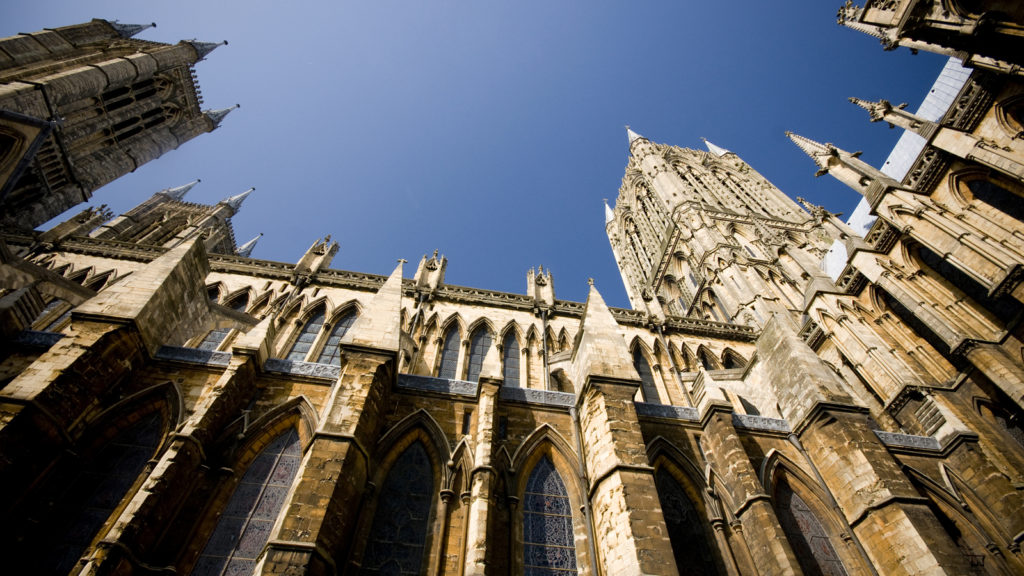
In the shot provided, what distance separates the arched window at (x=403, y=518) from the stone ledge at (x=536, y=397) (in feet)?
6.94

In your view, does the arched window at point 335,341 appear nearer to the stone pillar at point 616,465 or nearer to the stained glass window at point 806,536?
the stone pillar at point 616,465

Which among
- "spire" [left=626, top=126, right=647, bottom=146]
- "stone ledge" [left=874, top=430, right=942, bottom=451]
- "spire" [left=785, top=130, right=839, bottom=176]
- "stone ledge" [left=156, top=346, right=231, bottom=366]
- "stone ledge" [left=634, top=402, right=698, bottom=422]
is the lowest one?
"stone ledge" [left=874, top=430, right=942, bottom=451]

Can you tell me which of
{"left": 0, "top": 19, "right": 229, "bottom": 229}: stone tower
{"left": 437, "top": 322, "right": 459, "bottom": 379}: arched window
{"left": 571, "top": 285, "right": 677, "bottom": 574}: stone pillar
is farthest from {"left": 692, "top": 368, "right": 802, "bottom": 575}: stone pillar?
{"left": 0, "top": 19, "right": 229, "bottom": 229}: stone tower

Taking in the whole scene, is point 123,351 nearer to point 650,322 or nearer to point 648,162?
point 650,322

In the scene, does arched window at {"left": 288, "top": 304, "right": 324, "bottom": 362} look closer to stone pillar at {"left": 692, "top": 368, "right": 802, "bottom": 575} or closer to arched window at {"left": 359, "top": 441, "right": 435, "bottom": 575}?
arched window at {"left": 359, "top": 441, "right": 435, "bottom": 575}

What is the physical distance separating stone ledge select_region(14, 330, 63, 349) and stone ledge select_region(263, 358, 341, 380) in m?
4.06

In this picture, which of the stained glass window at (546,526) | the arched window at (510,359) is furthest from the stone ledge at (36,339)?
the arched window at (510,359)

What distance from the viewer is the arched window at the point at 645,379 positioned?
15.8m

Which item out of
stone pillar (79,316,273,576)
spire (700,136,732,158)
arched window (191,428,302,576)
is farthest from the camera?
spire (700,136,732,158)

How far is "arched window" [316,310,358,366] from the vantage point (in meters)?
15.1

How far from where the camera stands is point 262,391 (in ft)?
28.4

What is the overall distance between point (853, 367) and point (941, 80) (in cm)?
1767

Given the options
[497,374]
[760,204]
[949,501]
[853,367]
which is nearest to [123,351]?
[497,374]

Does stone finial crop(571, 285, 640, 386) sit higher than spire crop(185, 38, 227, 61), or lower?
lower
